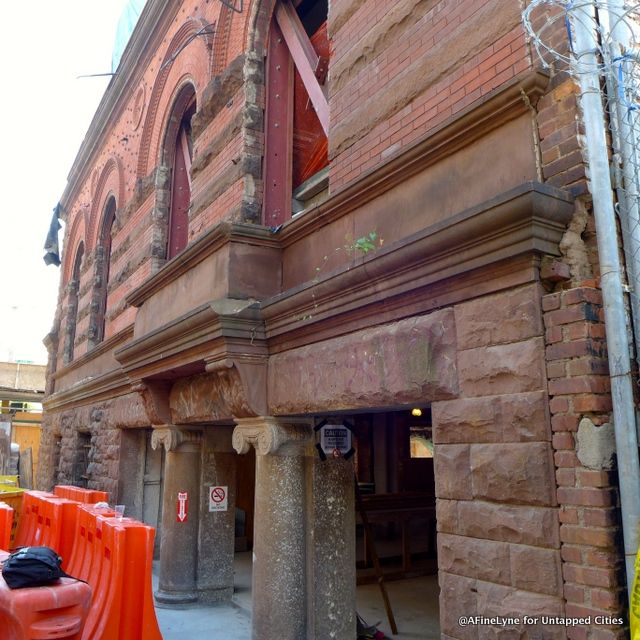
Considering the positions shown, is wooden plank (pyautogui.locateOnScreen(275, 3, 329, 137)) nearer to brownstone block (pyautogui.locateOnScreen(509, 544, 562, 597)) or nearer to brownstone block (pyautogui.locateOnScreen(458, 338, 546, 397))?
brownstone block (pyautogui.locateOnScreen(458, 338, 546, 397))

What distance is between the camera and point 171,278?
20.7 feet

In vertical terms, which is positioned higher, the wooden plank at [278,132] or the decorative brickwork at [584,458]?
the wooden plank at [278,132]

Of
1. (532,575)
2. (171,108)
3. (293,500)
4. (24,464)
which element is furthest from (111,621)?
(24,464)

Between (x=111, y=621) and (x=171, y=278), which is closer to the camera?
(x=111, y=621)

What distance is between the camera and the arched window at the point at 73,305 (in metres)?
15.0

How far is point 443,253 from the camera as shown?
3.21 metres

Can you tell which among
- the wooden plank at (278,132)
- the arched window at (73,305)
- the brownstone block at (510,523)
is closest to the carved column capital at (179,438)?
the wooden plank at (278,132)

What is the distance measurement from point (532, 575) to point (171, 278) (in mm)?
4633

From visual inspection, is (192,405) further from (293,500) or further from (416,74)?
(416,74)

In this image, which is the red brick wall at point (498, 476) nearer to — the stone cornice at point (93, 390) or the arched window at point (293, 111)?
the arched window at point (293, 111)

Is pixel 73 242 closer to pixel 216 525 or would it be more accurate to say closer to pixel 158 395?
pixel 158 395

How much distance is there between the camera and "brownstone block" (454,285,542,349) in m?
2.86

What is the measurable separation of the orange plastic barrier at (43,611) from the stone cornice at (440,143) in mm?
3005

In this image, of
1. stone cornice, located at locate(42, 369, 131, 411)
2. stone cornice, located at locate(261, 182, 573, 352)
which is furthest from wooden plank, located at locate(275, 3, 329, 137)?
stone cornice, located at locate(42, 369, 131, 411)
